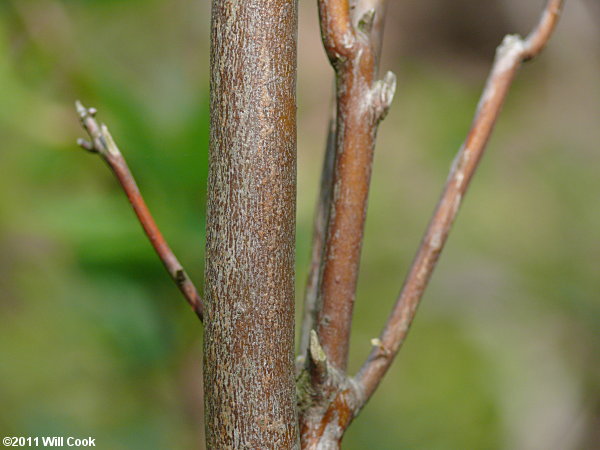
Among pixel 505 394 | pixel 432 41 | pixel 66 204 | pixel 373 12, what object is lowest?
pixel 505 394

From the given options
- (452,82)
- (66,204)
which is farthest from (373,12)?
(452,82)

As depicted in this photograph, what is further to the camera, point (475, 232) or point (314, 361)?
point (475, 232)

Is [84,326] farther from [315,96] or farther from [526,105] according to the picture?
[526,105]

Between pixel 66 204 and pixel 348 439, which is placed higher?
pixel 66 204

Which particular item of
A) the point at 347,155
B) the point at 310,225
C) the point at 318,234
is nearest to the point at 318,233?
the point at 318,234

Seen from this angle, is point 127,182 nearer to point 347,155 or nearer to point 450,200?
point 347,155

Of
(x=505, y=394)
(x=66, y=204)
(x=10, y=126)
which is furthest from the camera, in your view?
(x=505, y=394)

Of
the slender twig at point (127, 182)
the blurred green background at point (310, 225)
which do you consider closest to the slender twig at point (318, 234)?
the slender twig at point (127, 182)
